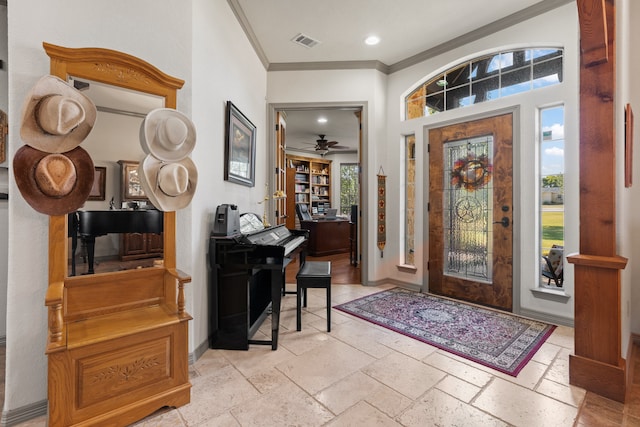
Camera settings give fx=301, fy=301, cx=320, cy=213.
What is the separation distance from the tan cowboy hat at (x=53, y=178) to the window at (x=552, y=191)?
3813 mm

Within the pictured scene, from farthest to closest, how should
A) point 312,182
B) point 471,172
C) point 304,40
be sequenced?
1. point 312,182
2. point 304,40
3. point 471,172

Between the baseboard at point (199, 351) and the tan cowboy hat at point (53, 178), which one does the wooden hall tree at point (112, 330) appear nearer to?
the tan cowboy hat at point (53, 178)

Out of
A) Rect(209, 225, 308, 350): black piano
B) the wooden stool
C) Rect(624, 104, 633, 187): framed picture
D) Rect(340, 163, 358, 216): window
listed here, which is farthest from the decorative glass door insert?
Rect(340, 163, 358, 216): window

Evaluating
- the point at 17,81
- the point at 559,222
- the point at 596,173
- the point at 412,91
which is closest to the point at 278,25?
the point at 412,91

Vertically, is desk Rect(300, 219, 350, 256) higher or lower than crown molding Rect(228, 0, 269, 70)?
lower

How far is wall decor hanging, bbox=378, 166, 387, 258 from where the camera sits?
4.25 m

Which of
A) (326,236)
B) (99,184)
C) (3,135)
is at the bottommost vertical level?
(326,236)

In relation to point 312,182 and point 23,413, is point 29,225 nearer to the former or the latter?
point 23,413

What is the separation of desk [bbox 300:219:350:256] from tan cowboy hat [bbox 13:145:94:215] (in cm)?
507

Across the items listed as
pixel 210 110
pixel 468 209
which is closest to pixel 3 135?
pixel 210 110

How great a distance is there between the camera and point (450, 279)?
3713 mm

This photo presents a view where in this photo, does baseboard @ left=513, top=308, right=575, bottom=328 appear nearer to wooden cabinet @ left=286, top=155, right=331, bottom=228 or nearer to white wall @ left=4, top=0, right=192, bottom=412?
white wall @ left=4, top=0, right=192, bottom=412

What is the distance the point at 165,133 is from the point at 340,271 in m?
3.87

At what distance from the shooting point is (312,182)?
9.27 m
